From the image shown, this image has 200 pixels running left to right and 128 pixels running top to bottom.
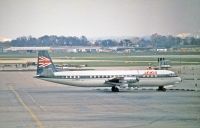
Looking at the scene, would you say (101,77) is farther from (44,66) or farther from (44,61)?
(44,61)

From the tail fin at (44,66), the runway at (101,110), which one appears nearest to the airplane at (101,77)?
the tail fin at (44,66)

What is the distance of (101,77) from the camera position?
57.9m

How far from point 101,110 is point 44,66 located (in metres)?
20.6

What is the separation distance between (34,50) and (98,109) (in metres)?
137

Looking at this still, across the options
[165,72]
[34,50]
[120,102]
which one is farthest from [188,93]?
[34,50]

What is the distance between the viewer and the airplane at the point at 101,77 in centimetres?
5719

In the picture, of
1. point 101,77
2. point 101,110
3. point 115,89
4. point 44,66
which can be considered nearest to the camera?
point 101,110

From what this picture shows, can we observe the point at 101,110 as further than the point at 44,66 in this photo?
No

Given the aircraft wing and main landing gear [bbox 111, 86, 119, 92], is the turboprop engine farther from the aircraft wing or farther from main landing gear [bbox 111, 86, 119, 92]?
main landing gear [bbox 111, 86, 119, 92]

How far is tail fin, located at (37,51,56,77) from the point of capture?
2249 inches

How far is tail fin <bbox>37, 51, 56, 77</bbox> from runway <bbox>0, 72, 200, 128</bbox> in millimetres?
2922

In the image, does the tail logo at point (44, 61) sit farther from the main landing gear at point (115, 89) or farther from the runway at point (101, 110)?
the main landing gear at point (115, 89)

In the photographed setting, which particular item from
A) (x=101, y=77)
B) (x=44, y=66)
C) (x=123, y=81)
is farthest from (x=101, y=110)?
(x=44, y=66)

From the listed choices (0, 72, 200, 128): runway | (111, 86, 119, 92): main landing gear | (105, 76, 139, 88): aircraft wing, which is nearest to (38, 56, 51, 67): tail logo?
(0, 72, 200, 128): runway
